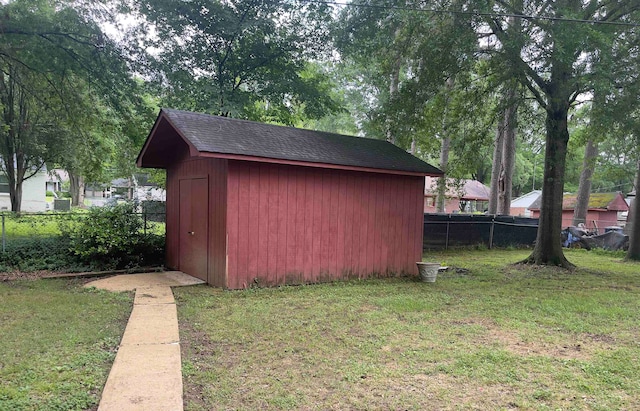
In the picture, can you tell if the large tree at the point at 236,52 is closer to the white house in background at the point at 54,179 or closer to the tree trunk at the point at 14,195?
the tree trunk at the point at 14,195

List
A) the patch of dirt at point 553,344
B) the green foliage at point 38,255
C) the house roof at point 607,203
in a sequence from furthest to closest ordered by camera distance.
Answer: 1. the house roof at point 607,203
2. the green foliage at point 38,255
3. the patch of dirt at point 553,344

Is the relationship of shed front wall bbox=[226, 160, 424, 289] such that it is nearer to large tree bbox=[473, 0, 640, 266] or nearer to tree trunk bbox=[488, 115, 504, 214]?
large tree bbox=[473, 0, 640, 266]

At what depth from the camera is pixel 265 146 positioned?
6.68 metres

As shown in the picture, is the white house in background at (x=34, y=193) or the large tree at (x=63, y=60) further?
the white house in background at (x=34, y=193)

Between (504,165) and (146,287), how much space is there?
13.8 m

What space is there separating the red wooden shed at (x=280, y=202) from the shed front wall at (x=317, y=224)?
0.02 m

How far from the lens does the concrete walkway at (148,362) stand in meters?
2.79

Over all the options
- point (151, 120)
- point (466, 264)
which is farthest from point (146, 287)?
point (466, 264)

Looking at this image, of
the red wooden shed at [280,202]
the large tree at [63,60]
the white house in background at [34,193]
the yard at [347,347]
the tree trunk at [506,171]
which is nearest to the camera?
the yard at [347,347]

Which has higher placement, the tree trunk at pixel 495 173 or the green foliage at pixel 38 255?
the tree trunk at pixel 495 173

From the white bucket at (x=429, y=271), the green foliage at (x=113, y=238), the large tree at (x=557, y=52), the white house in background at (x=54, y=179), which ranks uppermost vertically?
the large tree at (x=557, y=52)

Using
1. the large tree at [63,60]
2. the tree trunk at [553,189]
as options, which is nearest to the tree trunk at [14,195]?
the large tree at [63,60]

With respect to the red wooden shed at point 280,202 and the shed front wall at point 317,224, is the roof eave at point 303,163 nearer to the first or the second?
the red wooden shed at point 280,202

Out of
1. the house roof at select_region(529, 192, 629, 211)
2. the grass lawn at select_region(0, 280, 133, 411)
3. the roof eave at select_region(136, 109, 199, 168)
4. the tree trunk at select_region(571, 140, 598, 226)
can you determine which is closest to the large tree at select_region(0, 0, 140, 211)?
the roof eave at select_region(136, 109, 199, 168)
